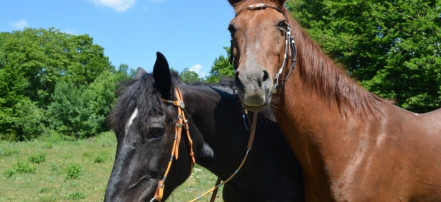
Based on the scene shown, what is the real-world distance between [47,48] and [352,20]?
46.7 m

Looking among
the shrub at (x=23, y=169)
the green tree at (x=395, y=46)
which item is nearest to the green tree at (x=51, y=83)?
the green tree at (x=395, y=46)

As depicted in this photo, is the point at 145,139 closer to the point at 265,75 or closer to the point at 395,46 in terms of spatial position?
the point at 265,75

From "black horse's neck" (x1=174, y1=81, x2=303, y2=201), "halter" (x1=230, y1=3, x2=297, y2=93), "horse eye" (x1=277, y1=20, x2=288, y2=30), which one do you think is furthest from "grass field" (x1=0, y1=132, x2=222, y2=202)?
"horse eye" (x1=277, y1=20, x2=288, y2=30)

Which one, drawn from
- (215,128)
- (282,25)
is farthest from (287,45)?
(215,128)

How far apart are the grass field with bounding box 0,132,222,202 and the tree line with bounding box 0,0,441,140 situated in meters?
3.77

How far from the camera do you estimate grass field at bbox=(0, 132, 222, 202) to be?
11.9m

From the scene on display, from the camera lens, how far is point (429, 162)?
343 centimetres

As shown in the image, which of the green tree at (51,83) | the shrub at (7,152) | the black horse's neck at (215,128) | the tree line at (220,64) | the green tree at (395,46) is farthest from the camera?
the green tree at (51,83)

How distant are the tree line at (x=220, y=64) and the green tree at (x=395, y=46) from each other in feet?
0.16

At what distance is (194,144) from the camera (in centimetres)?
348

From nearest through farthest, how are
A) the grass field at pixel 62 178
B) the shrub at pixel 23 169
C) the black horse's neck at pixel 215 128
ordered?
the black horse's neck at pixel 215 128 < the grass field at pixel 62 178 < the shrub at pixel 23 169

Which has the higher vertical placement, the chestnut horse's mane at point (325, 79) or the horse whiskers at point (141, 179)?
the chestnut horse's mane at point (325, 79)

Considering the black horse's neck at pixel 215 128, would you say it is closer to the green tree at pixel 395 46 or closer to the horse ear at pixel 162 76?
the horse ear at pixel 162 76

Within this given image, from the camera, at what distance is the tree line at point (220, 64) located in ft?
65.3
